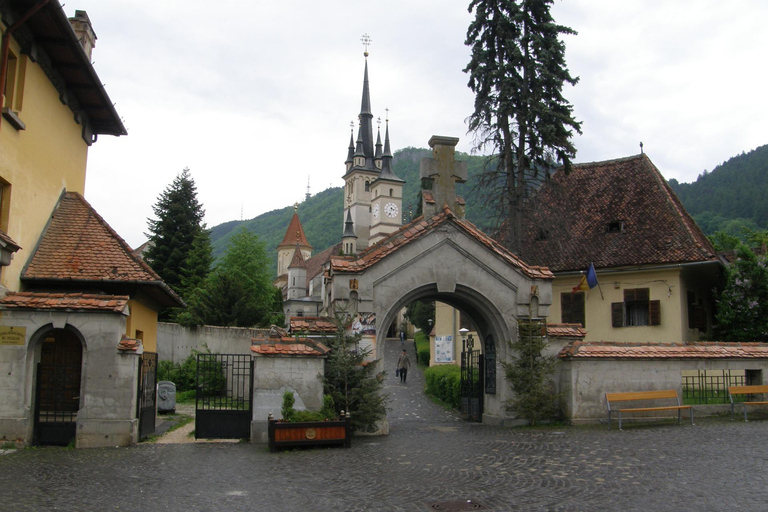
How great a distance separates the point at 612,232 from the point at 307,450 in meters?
20.5

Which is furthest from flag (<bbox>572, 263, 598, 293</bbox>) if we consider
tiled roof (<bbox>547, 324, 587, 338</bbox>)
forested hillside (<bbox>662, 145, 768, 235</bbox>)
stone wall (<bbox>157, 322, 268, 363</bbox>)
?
forested hillside (<bbox>662, 145, 768, 235</bbox>)

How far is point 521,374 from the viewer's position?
17797mm

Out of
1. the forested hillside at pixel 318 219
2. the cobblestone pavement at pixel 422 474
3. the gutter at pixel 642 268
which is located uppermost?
the forested hillside at pixel 318 219

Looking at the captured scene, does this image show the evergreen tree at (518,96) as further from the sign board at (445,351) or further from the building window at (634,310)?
the sign board at (445,351)

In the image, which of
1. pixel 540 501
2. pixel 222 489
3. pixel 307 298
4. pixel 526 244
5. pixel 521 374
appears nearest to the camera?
pixel 540 501

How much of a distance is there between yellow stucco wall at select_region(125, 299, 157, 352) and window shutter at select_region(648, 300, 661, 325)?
19.3 metres

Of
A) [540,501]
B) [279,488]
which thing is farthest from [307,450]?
[540,501]

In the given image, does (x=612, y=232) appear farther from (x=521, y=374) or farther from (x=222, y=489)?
(x=222, y=489)

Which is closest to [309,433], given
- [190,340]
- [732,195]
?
[190,340]

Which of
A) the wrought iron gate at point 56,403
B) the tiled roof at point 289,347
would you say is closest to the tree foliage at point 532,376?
the tiled roof at point 289,347

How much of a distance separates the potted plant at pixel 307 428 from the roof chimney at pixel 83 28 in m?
13.0

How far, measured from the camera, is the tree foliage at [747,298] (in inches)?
1009

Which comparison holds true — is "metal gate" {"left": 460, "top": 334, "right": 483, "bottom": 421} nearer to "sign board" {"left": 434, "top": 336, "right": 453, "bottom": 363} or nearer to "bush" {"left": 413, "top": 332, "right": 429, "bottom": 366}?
"sign board" {"left": 434, "top": 336, "right": 453, "bottom": 363}

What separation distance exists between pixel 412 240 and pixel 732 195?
62.2 metres
